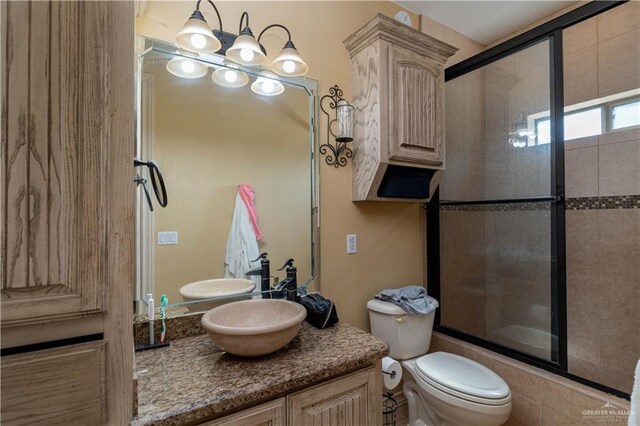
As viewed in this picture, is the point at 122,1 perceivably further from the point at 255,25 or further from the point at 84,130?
the point at 255,25

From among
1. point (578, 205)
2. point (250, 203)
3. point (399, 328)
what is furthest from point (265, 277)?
point (578, 205)

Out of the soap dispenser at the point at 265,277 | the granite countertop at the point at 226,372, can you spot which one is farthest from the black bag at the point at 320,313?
the soap dispenser at the point at 265,277

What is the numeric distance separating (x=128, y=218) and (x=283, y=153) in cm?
103

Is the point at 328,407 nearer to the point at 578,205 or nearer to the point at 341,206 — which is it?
the point at 341,206

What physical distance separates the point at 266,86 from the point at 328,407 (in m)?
1.49

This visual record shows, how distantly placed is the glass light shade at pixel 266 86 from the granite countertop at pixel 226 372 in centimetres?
123

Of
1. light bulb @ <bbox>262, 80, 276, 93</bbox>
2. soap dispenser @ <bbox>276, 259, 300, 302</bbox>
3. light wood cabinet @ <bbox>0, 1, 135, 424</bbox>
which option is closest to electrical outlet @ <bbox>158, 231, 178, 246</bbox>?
soap dispenser @ <bbox>276, 259, 300, 302</bbox>

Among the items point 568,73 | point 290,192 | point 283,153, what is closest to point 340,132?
point 283,153

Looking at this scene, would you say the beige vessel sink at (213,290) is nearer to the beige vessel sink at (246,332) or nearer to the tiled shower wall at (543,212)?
the beige vessel sink at (246,332)

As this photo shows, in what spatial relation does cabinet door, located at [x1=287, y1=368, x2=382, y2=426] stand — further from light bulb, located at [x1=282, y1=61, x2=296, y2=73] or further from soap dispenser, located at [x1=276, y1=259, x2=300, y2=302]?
light bulb, located at [x1=282, y1=61, x2=296, y2=73]

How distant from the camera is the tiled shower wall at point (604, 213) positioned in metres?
1.87

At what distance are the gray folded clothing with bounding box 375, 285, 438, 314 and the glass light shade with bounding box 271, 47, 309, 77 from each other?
1.38 meters

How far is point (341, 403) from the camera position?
102cm

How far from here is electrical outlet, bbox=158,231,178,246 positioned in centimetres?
126
